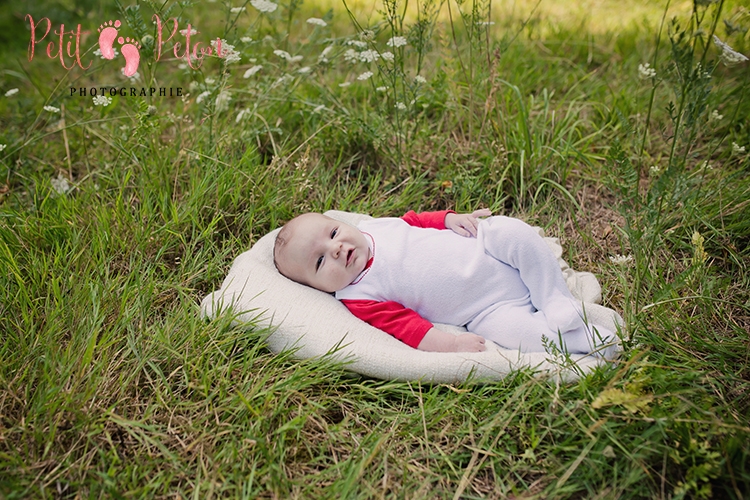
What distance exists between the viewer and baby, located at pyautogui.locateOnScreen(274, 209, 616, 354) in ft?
6.57

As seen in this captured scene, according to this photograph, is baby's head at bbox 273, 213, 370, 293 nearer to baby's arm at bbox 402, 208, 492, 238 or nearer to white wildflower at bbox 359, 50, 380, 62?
baby's arm at bbox 402, 208, 492, 238

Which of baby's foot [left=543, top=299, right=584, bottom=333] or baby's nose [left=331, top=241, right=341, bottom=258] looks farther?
baby's nose [left=331, top=241, right=341, bottom=258]

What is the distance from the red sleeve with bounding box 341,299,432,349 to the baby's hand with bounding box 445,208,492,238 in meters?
0.40

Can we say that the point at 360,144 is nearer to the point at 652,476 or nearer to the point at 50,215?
the point at 50,215

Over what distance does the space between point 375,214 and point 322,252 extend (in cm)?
61

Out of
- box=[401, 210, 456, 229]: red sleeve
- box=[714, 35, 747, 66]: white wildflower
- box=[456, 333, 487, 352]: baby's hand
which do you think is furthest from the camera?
box=[401, 210, 456, 229]: red sleeve

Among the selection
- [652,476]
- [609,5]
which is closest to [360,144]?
[652,476]

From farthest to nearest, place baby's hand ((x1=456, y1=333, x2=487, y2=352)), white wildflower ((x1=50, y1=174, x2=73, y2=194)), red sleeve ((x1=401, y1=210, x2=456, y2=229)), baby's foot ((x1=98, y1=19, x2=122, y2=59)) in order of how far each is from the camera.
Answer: white wildflower ((x1=50, y1=174, x2=73, y2=194)) → baby's foot ((x1=98, y1=19, x2=122, y2=59)) → red sleeve ((x1=401, y1=210, x2=456, y2=229)) → baby's hand ((x1=456, y1=333, x2=487, y2=352))

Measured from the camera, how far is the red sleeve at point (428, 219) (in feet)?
7.55

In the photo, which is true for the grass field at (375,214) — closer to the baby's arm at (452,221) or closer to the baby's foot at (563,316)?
the baby's foot at (563,316)

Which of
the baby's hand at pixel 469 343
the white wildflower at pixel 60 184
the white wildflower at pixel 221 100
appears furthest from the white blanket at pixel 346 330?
the white wildflower at pixel 60 184

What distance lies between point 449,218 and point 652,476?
1.17 meters

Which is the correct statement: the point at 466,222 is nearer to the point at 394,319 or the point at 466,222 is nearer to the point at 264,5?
the point at 394,319

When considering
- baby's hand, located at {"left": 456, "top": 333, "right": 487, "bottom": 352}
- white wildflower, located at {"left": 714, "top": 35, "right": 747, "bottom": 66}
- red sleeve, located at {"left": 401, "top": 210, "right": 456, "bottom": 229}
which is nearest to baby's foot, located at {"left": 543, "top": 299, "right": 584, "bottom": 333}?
baby's hand, located at {"left": 456, "top": 333, "right": 487, "bottom": 352}
